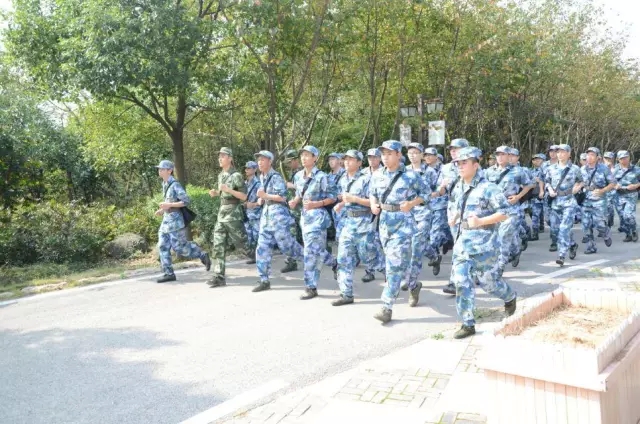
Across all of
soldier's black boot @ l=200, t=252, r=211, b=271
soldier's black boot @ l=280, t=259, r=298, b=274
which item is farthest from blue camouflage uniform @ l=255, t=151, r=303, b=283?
soldier's black boot @ l=200, t=252, r=211, b=271

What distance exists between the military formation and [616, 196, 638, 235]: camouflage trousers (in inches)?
0.9

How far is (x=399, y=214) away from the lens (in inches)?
255

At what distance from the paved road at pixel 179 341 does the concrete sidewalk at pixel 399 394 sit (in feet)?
0.98

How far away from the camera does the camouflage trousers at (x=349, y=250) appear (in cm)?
707

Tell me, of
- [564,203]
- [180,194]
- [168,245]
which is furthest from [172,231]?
[564,203]

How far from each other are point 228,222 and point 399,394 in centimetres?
485

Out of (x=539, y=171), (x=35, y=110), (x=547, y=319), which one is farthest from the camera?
(x=35, y=110)

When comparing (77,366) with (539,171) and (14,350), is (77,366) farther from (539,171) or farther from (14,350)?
(539,171)

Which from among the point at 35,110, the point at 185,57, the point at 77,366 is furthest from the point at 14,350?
the point at 35,110

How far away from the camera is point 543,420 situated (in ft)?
9.72

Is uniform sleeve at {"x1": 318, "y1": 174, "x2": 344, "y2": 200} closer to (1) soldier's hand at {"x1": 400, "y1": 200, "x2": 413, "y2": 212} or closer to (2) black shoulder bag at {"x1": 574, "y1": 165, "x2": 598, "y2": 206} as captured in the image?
(1) soldier's hand at {"x1": 400, "y1": 200, "x2": 413, "y2": 212}

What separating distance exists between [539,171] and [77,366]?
1040 cm

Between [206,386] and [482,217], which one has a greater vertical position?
[482,217]

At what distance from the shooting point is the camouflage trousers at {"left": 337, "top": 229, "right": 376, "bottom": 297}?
7074 mm
